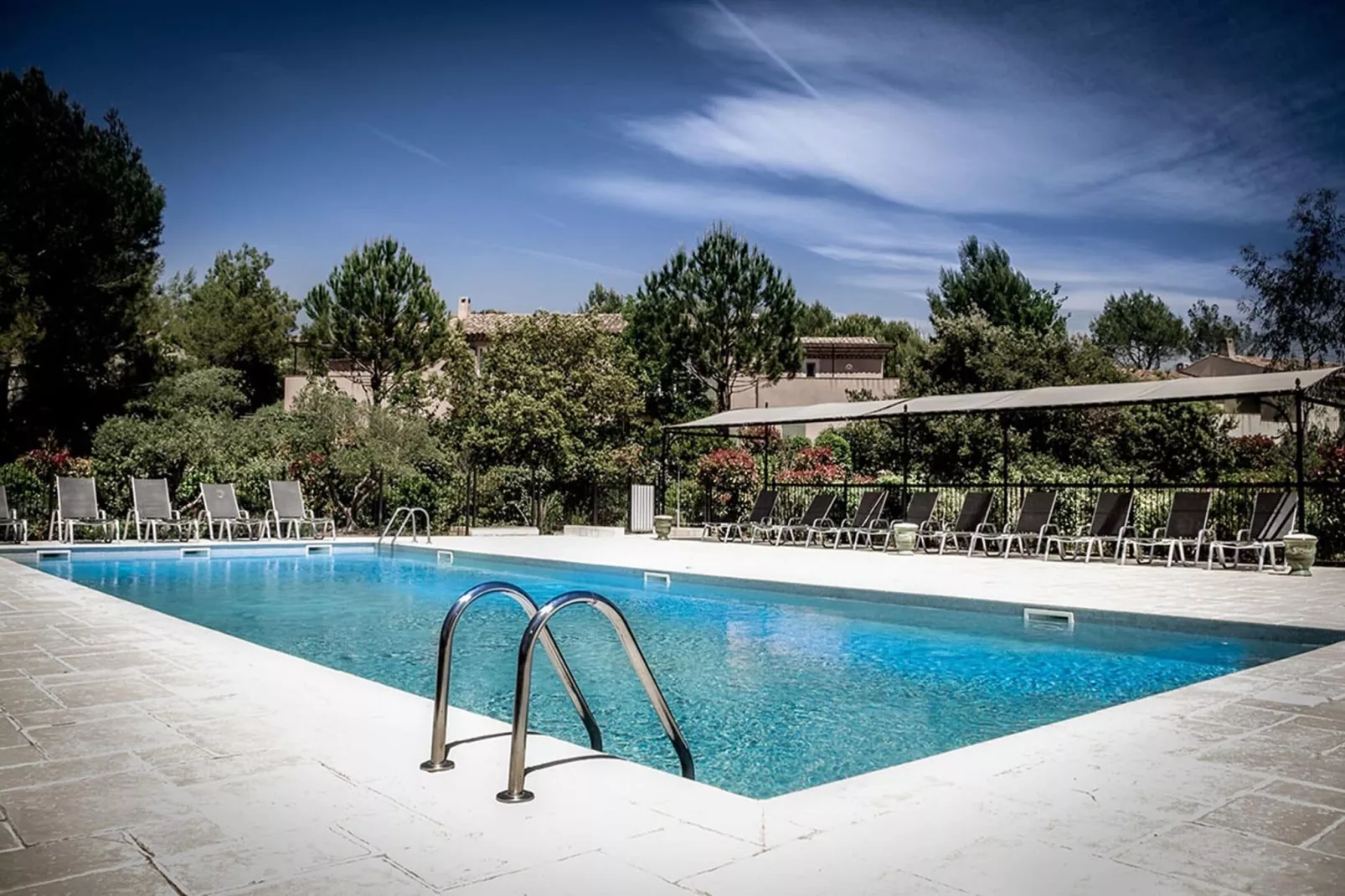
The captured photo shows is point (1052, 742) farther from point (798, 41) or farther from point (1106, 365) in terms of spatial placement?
point (1106, 365)

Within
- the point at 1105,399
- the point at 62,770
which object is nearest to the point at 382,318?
the point at 1105,399

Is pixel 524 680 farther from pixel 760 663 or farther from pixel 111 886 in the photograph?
pixel 760 663

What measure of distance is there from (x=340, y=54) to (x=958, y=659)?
16.1 meters

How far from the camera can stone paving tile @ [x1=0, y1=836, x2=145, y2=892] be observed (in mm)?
2180

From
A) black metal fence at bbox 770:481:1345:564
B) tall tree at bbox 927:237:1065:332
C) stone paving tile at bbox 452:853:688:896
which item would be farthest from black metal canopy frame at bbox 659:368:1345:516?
tall tree at bbox 927:237:1065:332

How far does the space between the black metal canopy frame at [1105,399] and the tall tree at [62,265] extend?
13045mm

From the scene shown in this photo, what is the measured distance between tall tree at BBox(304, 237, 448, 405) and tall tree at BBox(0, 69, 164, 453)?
9.74 meters

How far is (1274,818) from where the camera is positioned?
2646 mm

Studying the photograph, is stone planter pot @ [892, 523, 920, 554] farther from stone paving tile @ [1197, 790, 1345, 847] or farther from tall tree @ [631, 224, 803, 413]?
tall tree @ [631, 224, 803, 413]

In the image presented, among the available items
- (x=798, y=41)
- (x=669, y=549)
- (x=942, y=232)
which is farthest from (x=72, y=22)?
(x=942, y=232)

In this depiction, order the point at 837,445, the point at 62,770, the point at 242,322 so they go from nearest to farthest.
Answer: the point at 62,770, the point at 837,445, the point at 242,322

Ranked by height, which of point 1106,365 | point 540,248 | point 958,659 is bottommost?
point 958,659

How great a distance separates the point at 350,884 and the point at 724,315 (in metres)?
30.1

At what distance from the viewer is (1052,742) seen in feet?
11.8
